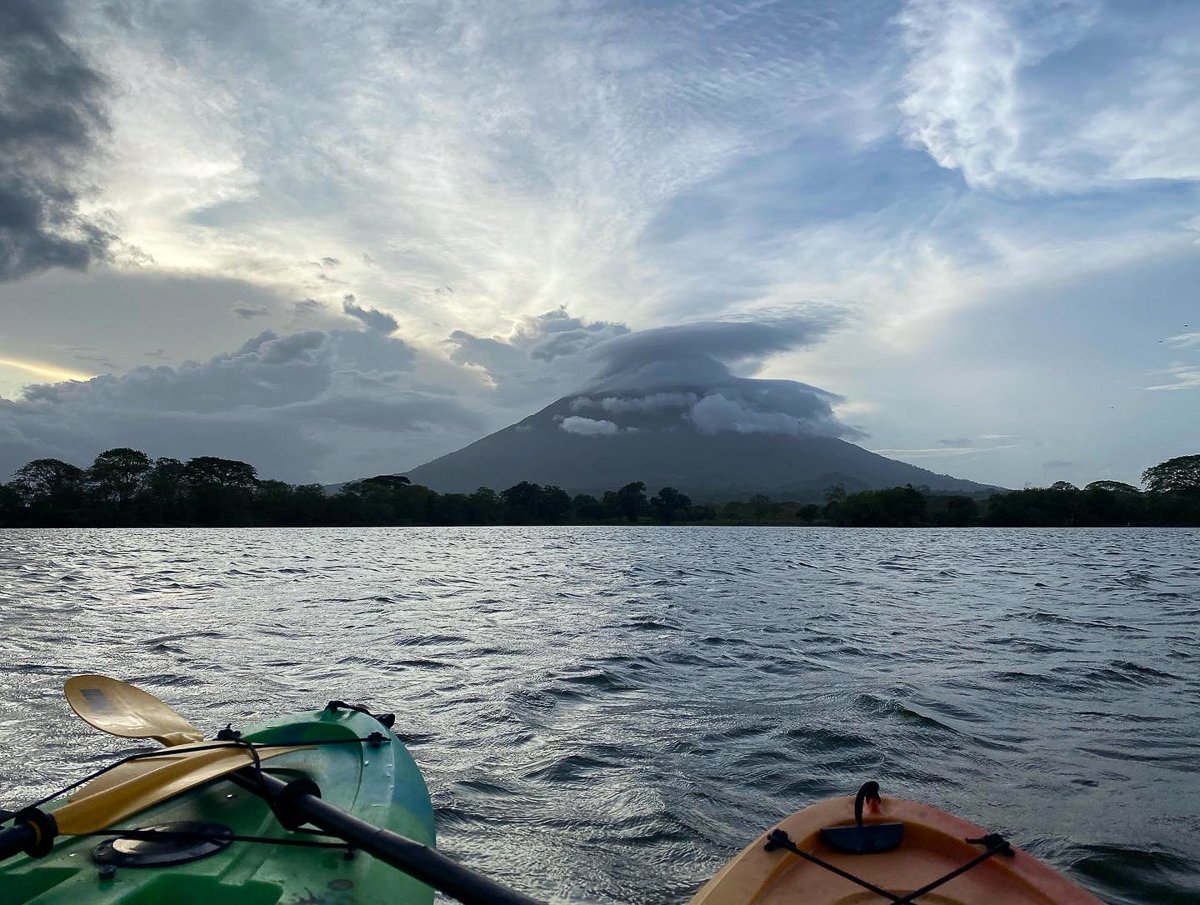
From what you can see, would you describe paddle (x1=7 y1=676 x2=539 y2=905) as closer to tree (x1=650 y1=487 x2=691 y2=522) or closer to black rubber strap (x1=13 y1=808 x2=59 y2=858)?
black rubber strap (x1=13 y1=808 x2=59 y2=858)

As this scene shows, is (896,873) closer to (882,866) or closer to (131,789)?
(882,866)

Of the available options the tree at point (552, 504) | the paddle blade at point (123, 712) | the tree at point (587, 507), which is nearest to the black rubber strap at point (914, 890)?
the paddle blade at point (123, 712)

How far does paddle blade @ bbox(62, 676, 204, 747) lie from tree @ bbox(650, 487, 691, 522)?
149 meters

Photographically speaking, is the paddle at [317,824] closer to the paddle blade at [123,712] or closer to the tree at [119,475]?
the paddle blade at [123,712]

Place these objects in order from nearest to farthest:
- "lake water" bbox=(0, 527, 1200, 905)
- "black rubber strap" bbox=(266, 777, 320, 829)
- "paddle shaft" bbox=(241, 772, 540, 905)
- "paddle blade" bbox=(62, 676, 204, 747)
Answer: "paddle shaft" bbox=(241, 772, 540, 905), "black rubber strap" bbox=(266, 777, 320, 829), "paddle blade" bbox=(62, 676, 204, 747), "lake water" bbox=(0, 527, 1200, 905)

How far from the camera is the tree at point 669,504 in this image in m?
155

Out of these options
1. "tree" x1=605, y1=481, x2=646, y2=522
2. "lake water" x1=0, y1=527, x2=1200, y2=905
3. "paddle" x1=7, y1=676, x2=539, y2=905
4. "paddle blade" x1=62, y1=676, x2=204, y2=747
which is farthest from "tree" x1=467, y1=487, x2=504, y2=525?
"paddle" x1=7, y1=676, x2=539, y2=905

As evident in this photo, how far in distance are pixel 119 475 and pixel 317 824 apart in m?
146

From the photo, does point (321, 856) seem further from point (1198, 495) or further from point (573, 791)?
point (1198, 495)

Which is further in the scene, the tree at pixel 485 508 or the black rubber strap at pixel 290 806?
the tree at pixel 485 508

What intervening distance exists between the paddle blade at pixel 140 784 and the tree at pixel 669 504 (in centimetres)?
15006

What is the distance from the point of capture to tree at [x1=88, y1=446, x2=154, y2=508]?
12244cm

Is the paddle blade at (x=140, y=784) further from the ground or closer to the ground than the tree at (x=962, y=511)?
closer to the ground

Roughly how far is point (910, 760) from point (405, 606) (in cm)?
1606
